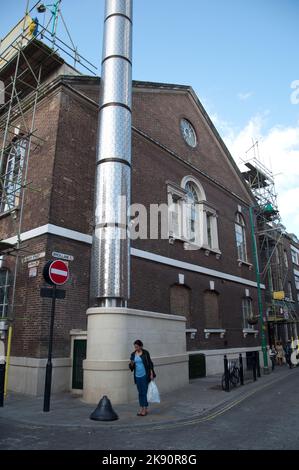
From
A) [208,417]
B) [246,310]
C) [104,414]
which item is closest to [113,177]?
[104,414]

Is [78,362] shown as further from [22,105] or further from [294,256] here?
[294,256]

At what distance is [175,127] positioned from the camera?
65.5 ft

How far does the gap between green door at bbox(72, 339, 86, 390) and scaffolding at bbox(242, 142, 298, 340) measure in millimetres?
16652

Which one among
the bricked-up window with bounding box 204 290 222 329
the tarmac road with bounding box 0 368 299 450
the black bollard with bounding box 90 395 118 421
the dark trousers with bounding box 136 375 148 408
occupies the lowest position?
the tarmac road with bounding box 0 368 299 450

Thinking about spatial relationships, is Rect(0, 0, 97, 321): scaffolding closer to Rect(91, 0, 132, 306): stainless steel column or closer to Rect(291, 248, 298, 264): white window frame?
Rect(91, 0, 132, 306): stainless steel column

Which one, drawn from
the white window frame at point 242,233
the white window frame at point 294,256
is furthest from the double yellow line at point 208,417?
the white window frame at point 294,256

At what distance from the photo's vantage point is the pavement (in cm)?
724

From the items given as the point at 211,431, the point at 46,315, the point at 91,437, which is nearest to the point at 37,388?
the point at 46,315

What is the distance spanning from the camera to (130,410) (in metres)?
8.52

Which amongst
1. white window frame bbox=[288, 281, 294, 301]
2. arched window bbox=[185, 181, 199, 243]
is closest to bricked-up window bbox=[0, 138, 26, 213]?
arched window bbox=[185, 181, 199, 243]

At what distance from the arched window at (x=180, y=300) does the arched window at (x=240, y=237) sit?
6950 millimetres

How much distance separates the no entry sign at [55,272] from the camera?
879cm

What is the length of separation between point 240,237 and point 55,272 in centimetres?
1690
